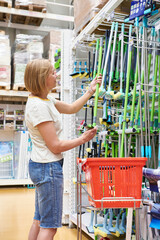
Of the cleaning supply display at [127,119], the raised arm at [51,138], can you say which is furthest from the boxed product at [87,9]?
the raised arm at [51,138]

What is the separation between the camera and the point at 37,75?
1846mm

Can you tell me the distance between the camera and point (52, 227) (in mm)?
1755

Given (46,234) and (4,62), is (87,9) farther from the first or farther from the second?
(4,62)

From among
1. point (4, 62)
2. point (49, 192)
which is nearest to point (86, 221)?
point (49, 192)

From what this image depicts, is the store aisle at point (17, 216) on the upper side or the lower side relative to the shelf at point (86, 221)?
lower

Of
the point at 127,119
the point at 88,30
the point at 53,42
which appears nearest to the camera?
the point at 127,119

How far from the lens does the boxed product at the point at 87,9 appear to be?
9.10ft

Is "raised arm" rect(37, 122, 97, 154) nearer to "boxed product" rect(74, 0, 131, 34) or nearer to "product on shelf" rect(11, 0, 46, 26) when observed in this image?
"boxed product" rect(74, 0, 131, 34)

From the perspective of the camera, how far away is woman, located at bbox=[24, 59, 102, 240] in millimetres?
1766

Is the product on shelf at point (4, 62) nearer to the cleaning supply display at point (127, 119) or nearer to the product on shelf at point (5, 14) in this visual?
the product on shelf at point (5, 14)

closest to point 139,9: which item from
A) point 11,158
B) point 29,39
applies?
point 29,39

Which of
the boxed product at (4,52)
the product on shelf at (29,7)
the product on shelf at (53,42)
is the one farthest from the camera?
the product on shelf at (53,42)

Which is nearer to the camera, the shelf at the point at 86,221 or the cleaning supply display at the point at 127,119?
the cleaning supply display at the point at 127,119

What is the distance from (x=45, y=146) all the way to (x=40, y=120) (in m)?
0.18
